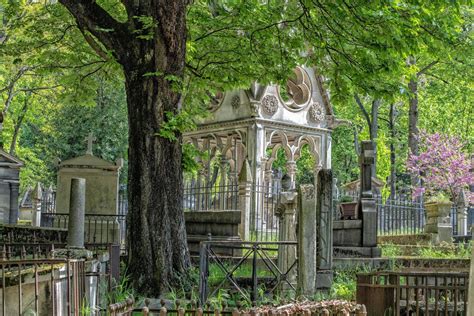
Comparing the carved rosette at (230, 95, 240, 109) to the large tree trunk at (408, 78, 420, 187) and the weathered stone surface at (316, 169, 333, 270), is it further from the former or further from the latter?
the large tree trunk at (408, 78, 420, 187)

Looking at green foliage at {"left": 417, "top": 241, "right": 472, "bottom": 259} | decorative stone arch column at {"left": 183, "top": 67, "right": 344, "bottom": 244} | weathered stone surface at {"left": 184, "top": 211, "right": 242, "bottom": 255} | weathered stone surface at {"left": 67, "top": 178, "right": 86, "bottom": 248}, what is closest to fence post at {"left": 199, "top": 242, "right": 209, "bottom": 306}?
weathered stone surface at {"left": 67, "top": 178, "right": 86, "bottom": 248}

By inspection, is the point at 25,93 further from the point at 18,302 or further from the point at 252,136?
the point at 18,302

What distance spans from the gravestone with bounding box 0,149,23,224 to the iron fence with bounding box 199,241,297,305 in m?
10.5

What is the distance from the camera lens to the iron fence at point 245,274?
39.4ft

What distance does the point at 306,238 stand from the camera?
492 inches

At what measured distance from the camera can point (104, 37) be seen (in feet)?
42.9

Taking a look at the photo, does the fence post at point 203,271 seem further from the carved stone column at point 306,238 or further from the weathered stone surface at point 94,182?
the weathered stone surface at point 94,182

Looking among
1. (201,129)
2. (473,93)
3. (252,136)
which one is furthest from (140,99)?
(473,93)

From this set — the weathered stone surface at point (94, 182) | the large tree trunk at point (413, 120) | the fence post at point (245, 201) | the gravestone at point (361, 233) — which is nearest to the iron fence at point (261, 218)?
the fence post at point (245, 201)

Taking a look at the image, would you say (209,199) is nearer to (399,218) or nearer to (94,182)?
(94,182)

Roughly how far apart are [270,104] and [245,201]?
15.8 ft

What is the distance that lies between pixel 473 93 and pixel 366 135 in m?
11.8

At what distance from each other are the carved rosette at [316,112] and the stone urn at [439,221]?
14.7ft

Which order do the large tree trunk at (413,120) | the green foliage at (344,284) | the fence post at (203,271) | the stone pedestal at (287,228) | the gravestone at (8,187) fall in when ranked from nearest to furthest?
the fence post at (203,271) < the green foliage at (344,284) < the stone pedestal at (287,228) < the gravestone at (8,187) < the large tree trunk at (413,120)
